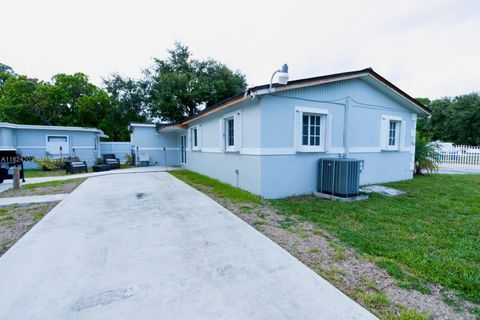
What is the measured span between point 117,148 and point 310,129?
56.4 ft

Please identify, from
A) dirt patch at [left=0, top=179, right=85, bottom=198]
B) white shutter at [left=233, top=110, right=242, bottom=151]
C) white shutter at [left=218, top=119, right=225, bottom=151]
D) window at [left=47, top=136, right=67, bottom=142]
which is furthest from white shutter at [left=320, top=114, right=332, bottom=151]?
window at [left=47, top=136, right=67, bottom=142]

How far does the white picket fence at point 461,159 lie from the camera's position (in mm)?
12891

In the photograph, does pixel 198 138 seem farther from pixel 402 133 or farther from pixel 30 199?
pixel 402 133

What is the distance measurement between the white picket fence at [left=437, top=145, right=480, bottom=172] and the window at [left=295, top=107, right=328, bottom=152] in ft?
34.5

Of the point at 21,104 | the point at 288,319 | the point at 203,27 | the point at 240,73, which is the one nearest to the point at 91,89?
the point at 21,104

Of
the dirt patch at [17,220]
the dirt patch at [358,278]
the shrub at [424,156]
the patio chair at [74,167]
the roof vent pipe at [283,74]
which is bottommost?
the dirt patch at [358,278]

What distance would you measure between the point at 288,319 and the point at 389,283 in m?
1.26

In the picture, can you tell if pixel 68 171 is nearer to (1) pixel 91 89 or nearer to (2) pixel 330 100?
(2) pixel 330 100

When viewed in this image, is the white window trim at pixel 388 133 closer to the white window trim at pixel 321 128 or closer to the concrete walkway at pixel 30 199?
the white window trim at pixel 321 128

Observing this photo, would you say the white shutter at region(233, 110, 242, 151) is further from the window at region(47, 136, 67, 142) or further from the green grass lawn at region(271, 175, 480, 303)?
the window at region(47, 136, 67, 142)

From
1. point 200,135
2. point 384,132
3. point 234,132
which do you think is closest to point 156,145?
point 200,135

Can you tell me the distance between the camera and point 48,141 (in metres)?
14.5

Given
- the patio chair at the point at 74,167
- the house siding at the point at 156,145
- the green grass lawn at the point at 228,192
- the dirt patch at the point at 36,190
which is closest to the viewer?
the green grass lawn at the point at 228,192

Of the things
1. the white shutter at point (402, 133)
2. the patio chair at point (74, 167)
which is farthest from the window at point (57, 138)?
the white shutter at point (402, 133)
